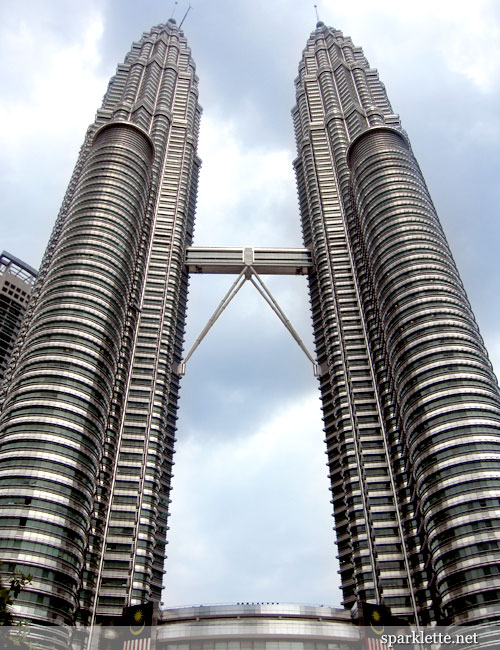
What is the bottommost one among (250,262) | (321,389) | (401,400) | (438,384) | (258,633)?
(258,633)

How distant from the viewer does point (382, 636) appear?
7362 cm

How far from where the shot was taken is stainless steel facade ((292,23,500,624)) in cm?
8488

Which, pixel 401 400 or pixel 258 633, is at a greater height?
pixel 401 400

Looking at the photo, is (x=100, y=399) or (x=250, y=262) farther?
(x=250, y=262)

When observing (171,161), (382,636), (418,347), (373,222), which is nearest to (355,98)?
(171,161)

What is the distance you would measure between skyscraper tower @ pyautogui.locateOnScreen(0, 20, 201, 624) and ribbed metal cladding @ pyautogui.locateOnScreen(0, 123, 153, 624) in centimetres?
22

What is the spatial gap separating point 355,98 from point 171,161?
61563 millimetres

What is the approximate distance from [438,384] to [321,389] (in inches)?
1671

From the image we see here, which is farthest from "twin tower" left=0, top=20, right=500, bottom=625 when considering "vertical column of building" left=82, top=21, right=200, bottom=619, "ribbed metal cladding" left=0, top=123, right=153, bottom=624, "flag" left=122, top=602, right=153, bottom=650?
"flag" left=122, top=602, right=153, bottom=650

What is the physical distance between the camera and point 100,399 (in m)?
102

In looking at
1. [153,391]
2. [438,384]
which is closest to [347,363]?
[438,384]

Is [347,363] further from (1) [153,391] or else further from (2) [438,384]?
(1) [153,391]

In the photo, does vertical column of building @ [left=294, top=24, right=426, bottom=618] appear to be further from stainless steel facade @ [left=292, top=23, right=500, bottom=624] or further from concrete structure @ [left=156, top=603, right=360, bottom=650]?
concrete structure @ [left=156, top=603, right=360, bottom=650]

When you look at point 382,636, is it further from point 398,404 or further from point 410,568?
point 398,404
